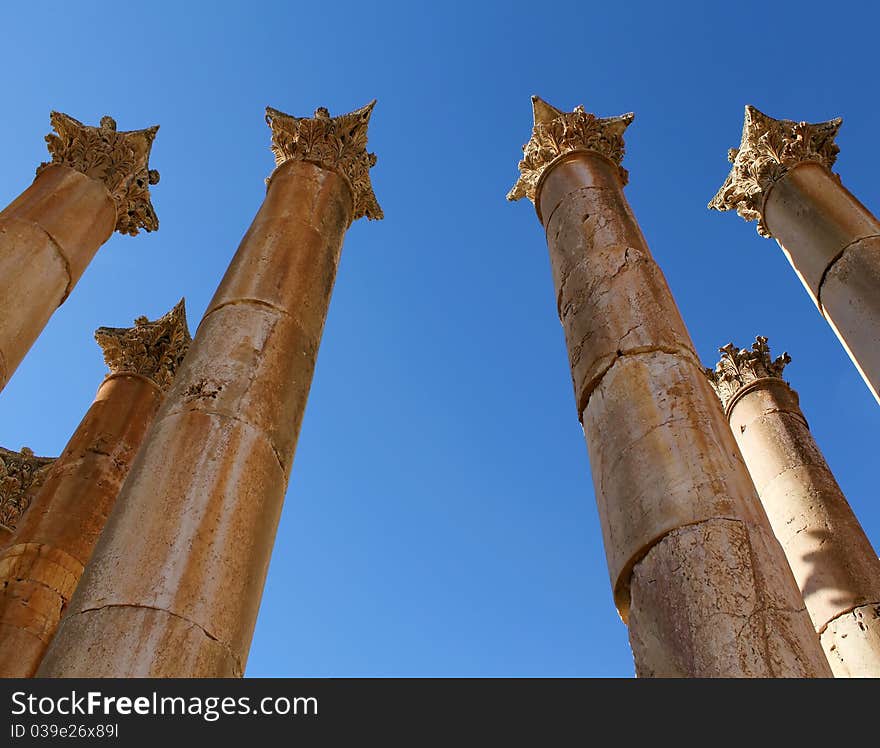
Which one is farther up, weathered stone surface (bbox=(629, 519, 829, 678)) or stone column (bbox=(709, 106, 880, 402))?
stone column (bbox=(709, 106, 880, 402))

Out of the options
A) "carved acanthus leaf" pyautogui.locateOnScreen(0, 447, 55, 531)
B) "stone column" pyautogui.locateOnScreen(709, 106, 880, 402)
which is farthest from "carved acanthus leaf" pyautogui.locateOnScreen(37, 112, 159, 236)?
"stone column" pyautogui.locateOnScreen(709, 106, 880, 402)

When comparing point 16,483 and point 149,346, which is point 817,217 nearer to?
point 149,346

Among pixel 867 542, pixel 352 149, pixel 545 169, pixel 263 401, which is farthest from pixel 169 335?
pixel 867 542

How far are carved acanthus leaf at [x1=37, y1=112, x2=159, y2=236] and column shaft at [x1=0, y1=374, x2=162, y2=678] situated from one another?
4449 millimetres

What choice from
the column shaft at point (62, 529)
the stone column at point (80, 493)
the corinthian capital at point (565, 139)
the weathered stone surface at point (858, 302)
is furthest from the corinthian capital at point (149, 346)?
the weathered stone surface at point (858, 302)

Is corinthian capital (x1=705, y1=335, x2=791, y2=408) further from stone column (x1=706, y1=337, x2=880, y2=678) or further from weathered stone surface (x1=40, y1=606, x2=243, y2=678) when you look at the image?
weathered stone surface (x1=40, y1=606, x2=243, y2=678)

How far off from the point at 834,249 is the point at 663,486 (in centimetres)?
765

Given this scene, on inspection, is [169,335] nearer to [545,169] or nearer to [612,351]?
[545,169]

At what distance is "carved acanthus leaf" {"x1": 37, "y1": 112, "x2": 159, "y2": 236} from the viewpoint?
1638cm

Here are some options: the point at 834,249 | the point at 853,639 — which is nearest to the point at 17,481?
the point at 853,639

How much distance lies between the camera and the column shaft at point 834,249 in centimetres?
1305
